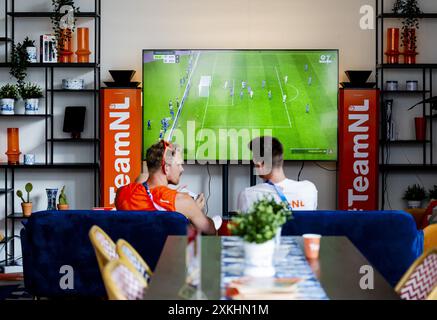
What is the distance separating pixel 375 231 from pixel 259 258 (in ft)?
5.69

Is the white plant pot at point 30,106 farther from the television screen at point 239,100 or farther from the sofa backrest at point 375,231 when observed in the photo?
the sofa backrest at point 375,231

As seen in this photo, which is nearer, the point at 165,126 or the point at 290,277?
the point at 290,277

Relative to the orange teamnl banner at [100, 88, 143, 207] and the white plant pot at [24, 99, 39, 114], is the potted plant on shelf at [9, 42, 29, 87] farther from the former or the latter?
the orange teamnl banner at [100, 88, 143, 207]

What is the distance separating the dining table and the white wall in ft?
13.5

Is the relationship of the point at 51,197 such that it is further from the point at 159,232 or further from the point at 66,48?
the point at 159,232

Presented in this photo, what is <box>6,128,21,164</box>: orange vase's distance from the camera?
6.91 meters

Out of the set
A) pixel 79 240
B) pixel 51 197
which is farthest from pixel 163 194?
pixel 51 197

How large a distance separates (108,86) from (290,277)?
16.1ft

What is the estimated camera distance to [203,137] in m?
6.87

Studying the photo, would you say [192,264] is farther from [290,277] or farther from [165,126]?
[165,126]

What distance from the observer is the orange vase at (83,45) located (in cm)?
695

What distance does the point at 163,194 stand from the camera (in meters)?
4.02
